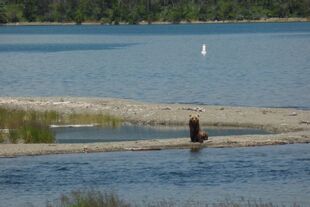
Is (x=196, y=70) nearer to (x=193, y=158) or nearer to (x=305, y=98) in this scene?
(x=305, y=98)

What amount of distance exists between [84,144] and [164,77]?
118 ft

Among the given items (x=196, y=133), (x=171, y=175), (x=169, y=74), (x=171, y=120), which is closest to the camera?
(x=171, y=175)

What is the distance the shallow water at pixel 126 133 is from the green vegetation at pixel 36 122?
765mm

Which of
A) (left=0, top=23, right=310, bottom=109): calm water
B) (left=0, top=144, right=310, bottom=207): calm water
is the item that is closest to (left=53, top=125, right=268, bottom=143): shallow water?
(left=0, top=144, right=310, bottom=207): calm water

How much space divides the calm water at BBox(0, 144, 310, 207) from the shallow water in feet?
12.2

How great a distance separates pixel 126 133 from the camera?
34781 mm

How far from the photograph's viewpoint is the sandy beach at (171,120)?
1189 inches

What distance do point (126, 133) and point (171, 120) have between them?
2818 mm

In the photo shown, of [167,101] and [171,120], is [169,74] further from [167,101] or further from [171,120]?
[171,120]

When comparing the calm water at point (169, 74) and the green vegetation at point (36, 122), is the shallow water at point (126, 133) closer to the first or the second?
the green vegetation at point (36, 122)

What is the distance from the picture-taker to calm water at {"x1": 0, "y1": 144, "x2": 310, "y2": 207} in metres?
23.3

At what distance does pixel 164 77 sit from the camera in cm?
6675

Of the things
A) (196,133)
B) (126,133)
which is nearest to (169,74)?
(126,133)

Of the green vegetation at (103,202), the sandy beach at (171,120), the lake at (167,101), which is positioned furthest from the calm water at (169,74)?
the green vegetation at (103,202)
